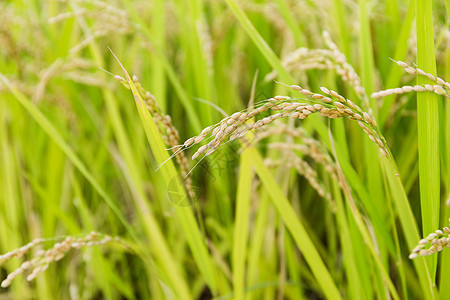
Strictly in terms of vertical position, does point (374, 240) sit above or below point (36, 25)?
below

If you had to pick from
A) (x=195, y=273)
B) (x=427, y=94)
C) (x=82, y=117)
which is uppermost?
(x=82, y=117)

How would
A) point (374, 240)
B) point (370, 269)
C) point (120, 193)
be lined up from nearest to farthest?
point (374, 240) < point (370, 269) < point (120, 193)

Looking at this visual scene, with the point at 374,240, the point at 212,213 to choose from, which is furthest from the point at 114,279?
the point at 374,240

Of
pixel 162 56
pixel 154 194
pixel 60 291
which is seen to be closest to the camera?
pixel 162 56

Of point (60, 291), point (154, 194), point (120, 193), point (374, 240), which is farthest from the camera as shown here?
point (120, 193)

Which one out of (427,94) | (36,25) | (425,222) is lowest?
(425,222)

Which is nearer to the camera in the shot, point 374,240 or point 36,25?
point 374,240

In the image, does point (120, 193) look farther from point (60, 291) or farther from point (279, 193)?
point (279, 193)

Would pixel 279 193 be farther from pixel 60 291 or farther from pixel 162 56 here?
pixel 60 291

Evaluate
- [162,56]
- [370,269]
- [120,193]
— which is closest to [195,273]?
[120,193]
